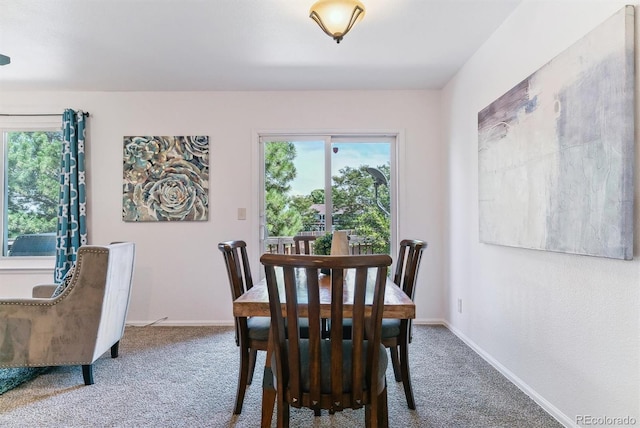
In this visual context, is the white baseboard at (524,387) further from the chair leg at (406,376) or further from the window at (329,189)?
the window at (329,189)

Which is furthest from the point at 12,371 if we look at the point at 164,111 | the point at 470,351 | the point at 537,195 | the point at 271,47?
the point at 537,195

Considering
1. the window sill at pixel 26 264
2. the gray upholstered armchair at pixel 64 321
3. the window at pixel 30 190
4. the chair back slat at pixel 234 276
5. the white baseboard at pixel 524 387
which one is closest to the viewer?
the white baseboard at pixel 524 387

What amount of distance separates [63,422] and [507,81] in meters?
3.31

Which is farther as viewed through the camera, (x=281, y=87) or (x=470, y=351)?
(x=281, y=87)

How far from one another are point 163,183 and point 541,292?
335cm

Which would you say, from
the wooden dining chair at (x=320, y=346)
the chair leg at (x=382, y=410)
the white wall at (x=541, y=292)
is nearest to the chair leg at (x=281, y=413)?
the wooden dining chair at (x=320, y=346)

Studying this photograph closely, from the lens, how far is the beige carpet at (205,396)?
179 centimetres

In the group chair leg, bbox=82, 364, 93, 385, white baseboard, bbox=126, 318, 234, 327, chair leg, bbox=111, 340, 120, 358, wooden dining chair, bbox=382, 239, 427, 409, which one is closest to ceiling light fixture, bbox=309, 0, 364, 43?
wooden dining chair, bbox=382, 239, 427, 409

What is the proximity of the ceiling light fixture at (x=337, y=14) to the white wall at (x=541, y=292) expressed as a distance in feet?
3.45

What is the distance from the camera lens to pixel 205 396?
2.05 meters

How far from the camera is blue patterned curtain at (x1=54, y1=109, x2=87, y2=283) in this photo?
334cm

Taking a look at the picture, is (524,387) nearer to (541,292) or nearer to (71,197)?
(541,292)

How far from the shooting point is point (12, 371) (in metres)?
2.36

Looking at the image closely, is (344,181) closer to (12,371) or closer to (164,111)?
(164,111)
